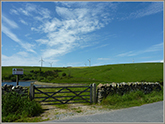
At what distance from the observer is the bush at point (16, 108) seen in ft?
22.6

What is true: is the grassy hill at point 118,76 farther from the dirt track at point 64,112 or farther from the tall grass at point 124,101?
the dirt track at point 64,112

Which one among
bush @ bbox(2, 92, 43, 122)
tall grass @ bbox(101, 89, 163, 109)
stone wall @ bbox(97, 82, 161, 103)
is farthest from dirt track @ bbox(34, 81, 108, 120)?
stone wall @ bbox(97, 82, 161, 103)

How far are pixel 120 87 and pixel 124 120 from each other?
534 centimetres

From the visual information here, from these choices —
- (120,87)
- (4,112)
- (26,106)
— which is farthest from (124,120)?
(4,112)

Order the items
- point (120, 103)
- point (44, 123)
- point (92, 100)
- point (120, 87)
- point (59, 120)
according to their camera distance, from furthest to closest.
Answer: point (120, 87) < point (92, 100) < point (120, 103) < point (59, 120) < point (44, 123)

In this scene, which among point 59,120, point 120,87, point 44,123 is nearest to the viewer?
point 44,123

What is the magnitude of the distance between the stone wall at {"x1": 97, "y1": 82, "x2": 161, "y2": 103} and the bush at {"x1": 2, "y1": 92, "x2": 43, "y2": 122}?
5343 millimetres

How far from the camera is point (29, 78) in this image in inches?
1838

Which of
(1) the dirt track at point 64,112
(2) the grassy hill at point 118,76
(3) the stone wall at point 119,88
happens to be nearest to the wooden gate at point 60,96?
(1) the dirt track at point 64,112

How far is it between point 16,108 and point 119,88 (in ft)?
29.5

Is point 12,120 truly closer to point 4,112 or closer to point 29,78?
point 4,112

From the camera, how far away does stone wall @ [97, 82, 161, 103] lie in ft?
34.6

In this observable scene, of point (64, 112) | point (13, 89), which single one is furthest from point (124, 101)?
point (13, 89)

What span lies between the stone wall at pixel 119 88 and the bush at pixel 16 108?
5.34m
